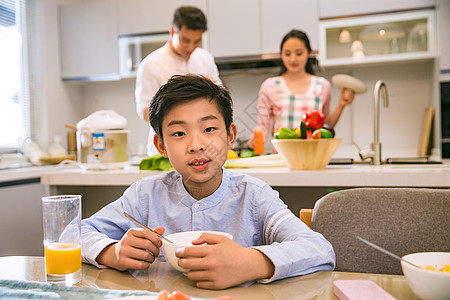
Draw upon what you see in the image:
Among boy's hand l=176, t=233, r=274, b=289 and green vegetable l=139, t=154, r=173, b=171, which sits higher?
green vegetable l=139, t=154, r=173, b=171

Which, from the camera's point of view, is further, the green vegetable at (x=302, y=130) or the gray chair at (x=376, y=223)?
the green vegetable at (x=302, y=130)

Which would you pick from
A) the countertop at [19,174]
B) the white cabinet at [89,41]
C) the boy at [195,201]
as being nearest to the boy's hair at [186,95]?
the boy at [195,201]

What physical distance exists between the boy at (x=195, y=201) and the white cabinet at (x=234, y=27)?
93.1 inches

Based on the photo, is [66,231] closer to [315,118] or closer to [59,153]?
[315,118]

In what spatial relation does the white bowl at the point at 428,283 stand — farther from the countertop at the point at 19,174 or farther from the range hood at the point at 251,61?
the range hood at the point at 251,61

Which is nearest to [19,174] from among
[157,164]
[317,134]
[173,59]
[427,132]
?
[173,59]

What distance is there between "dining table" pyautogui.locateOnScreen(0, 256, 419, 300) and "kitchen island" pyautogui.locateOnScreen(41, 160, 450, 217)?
838 mm

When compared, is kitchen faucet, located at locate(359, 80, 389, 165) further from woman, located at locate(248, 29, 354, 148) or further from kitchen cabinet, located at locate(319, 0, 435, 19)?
kitchen cabinet, located at locate(319, 0, 435, 19)

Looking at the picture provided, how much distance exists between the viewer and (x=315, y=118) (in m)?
1.65

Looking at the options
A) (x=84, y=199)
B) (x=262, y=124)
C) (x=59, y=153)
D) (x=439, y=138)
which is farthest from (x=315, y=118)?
(x=59, y=153)

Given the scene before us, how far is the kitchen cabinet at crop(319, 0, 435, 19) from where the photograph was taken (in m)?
2.97

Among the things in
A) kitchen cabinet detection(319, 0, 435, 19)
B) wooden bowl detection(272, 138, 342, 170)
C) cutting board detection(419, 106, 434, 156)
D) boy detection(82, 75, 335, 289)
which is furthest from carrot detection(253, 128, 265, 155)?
cutting board detection(419, 106, 434, 156)

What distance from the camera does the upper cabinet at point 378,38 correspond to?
2988mm

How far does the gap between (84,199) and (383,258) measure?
54.8 inches
